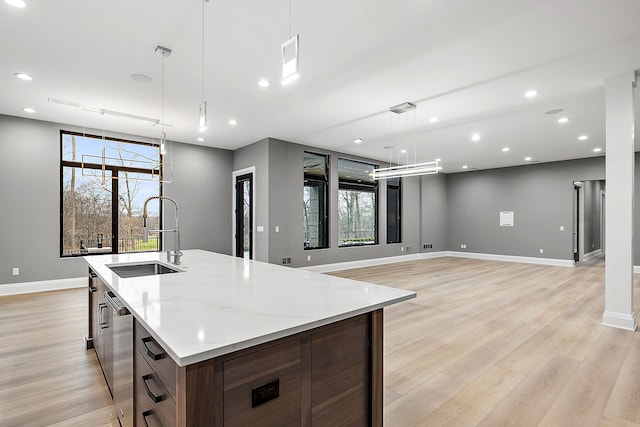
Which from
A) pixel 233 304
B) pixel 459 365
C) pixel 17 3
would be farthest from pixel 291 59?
pixel 459 365

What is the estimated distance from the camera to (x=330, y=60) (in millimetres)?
3422

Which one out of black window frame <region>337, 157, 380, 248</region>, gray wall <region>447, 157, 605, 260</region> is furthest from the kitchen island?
gray wall <region>447, 157, 605, 260</region>

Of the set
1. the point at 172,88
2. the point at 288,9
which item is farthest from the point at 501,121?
the point at 172,88

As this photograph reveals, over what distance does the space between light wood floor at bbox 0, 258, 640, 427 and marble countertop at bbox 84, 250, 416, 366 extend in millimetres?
976

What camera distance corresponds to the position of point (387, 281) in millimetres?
6355

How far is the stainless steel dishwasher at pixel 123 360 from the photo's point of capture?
1.62 meters

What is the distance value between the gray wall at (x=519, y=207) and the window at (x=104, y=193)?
921cm

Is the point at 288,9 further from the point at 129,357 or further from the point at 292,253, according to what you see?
the point at 292,253

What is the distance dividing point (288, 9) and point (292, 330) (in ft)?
8.33

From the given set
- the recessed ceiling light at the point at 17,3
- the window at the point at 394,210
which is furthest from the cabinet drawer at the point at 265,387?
the window at the point at 394,210

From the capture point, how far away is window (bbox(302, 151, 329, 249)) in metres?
7.39

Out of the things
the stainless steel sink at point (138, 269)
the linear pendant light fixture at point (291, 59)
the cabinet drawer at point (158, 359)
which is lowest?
the cabinet drawer at point (158, 359)

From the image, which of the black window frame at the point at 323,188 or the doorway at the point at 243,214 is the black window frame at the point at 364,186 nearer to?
the black window frame at the point at 323,188

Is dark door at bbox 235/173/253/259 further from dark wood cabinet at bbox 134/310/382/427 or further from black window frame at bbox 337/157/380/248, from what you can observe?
dark wood cabinet at bbox 134/310/382/427
